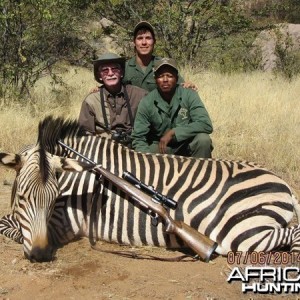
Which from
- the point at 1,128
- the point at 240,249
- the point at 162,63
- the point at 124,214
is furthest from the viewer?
the point at 1,128

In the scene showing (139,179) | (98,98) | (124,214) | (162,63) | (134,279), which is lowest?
(134,279)

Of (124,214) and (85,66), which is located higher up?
(85,66)

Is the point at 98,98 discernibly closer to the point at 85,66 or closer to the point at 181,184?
the point at 181,184

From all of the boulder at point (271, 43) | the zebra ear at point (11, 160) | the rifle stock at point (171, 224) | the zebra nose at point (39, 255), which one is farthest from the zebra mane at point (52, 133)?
the boulder at point (271, 43)

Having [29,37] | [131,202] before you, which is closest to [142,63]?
[131,202]

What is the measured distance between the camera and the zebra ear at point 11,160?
3.65 metres

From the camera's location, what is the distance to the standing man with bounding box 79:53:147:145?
5137mm

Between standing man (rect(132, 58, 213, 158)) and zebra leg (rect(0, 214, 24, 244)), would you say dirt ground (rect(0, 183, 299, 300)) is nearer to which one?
zebra leg (rect(0, 214, 24, 244))

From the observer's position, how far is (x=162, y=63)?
16.3 feet

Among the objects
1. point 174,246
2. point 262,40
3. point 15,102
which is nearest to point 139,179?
point 174,246

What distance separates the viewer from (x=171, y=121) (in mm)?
5082

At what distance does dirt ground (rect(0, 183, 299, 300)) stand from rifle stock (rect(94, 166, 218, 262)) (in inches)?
6.1

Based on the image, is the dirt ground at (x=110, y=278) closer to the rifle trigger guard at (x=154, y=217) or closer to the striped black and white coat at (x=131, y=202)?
the striped black and white coat at (x=131, y=202)

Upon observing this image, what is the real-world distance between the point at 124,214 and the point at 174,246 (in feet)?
1.55
